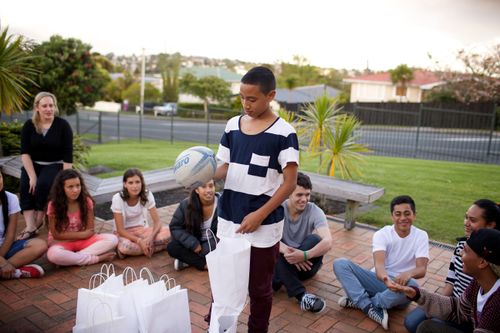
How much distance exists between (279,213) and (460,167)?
924 centimetres

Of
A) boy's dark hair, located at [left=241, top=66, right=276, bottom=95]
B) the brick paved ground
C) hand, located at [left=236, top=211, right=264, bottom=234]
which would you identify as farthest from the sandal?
boy's dark hair, located at [left=241, top=66, right=276, bottom=95]

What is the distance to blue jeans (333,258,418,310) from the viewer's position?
3189 mm

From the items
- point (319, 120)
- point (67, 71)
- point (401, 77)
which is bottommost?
point (319, 120)

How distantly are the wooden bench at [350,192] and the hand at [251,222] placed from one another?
311 cm

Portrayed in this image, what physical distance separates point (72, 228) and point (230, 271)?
256cm

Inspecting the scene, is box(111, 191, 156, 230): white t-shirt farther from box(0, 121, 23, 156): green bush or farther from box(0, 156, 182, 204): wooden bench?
box(0, 121, 23, 156): green bush

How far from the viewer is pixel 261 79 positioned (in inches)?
83.5

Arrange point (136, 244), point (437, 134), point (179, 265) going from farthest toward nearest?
1. point (437, 134)
2. point (136, 244)
3. point (179, 265)

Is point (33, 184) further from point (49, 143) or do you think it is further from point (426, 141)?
point (426, 141)

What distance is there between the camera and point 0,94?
6023mm

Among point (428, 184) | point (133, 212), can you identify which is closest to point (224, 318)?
point (133, 212)

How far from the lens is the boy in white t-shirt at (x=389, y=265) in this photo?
125 inches

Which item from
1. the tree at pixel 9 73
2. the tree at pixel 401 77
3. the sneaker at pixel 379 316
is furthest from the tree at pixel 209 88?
the sneaker at pixel 379 316

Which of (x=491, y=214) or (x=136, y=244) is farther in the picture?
(x=136, y=244)
